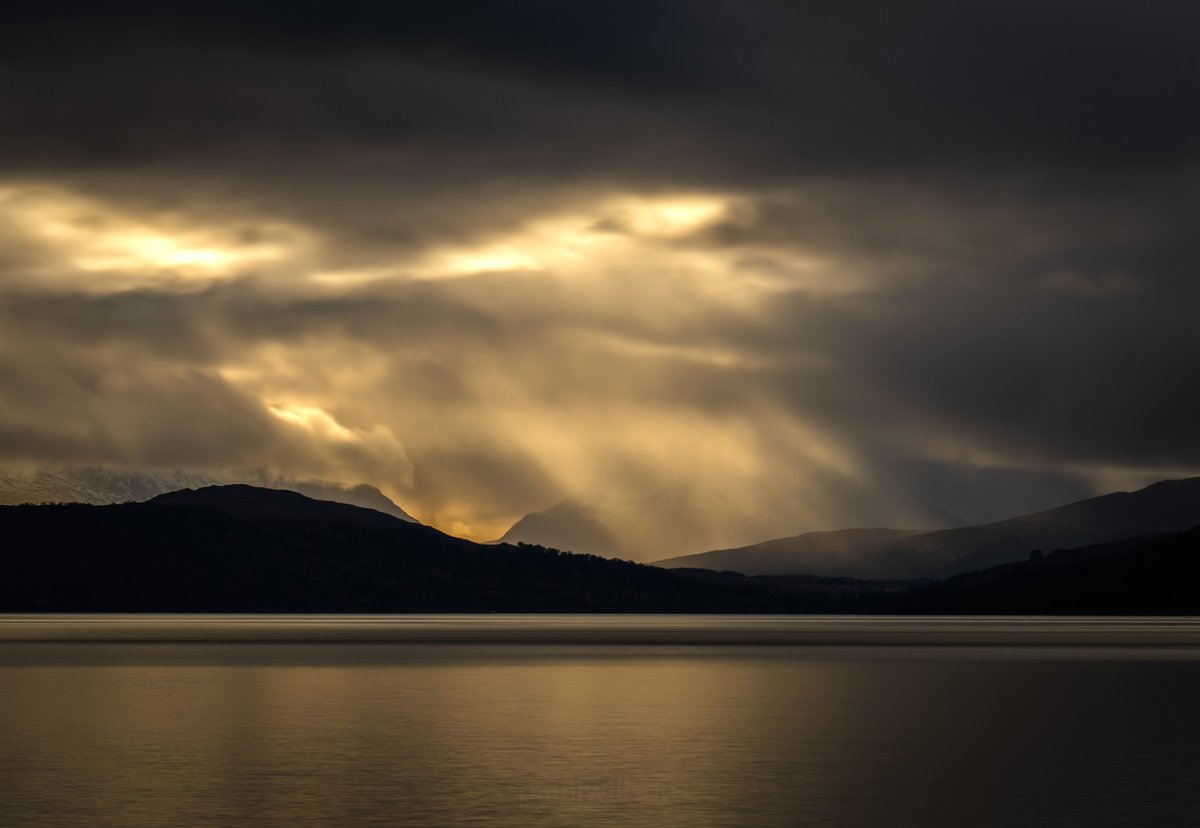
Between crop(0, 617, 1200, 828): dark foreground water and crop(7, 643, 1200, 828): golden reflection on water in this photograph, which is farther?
crop(7, 643, 1200, 828): golden reflection on water

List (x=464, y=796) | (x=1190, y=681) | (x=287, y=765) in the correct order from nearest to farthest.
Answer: (x=464, y=796) → (x=287, y=765) → (x=1190, y=681)

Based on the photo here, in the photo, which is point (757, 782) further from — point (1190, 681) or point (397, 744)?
point (1190, 681)

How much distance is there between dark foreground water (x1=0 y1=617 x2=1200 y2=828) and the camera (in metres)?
49.9

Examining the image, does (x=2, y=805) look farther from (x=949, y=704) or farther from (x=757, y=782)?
(x=949, y=704)

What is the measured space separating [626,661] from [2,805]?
118 meters

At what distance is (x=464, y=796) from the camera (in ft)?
175

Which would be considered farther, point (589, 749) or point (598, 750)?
point (589, 749)

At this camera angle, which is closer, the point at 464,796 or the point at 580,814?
the point at 580,814

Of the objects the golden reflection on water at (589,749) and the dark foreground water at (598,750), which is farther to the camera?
the golden reflection on water at (589,749)

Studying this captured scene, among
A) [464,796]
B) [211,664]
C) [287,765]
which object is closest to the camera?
[464,796]

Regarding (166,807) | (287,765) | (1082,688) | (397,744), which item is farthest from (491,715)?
(1082,688)

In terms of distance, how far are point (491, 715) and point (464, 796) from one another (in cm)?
3462

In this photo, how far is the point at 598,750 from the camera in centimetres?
6825

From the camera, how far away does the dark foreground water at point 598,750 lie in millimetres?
49938
